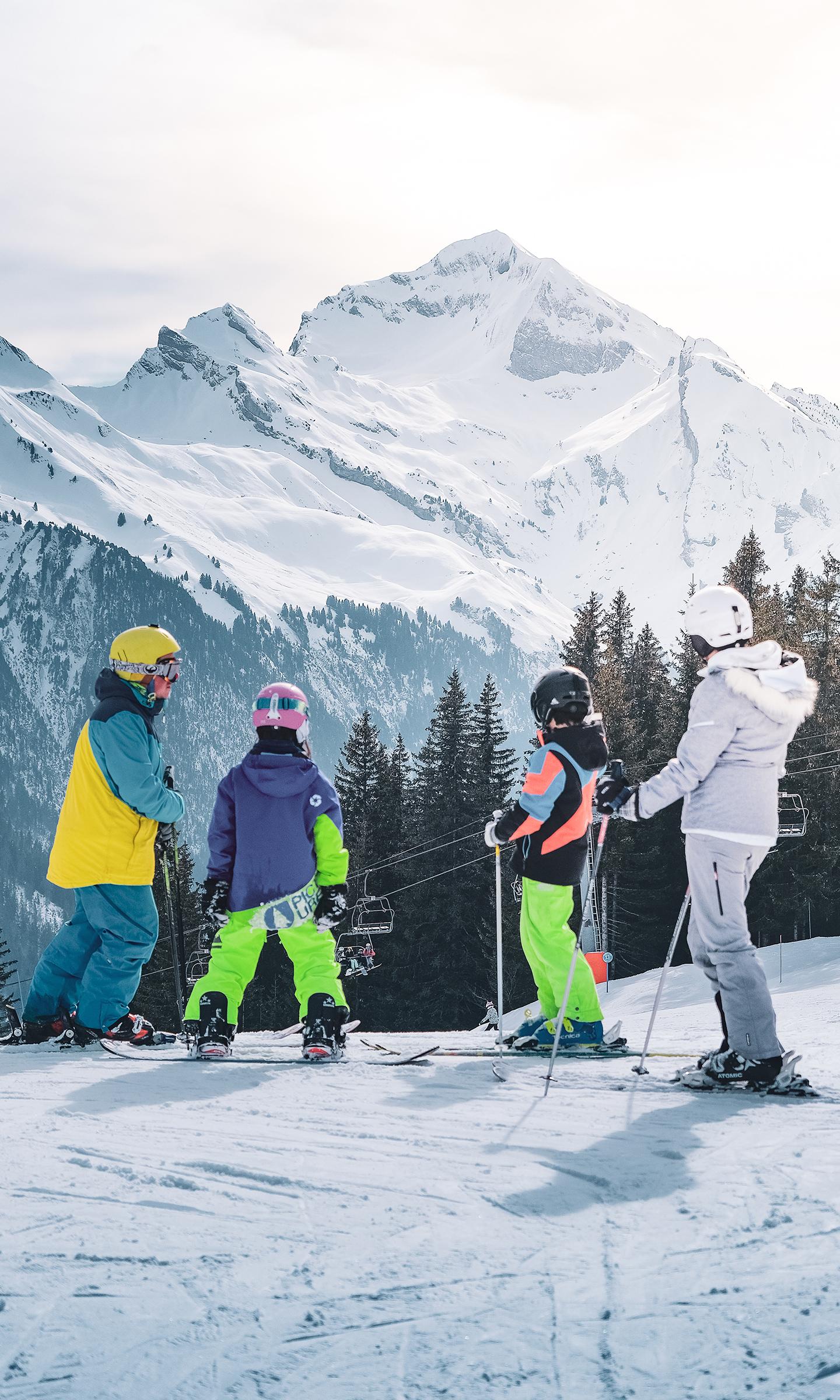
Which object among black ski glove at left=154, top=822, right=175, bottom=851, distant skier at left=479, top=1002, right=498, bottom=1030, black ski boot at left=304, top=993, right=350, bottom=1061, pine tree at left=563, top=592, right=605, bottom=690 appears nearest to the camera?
black ski boot at left=304, top=993, right=350, bottom=1061

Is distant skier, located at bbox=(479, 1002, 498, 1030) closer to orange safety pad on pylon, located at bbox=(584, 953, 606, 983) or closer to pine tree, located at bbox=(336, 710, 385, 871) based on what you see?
orange safety pad on pylon, located at bbox=(584, 953, 606, 983)

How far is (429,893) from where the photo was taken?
30.0 m

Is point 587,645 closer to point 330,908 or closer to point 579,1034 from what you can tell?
point 579,1034

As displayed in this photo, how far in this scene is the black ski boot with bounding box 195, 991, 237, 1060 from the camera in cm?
579

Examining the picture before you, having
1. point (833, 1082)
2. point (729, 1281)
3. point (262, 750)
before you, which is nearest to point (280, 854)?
point (262, 750)

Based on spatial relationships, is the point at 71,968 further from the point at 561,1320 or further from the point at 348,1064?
the point at 561,1320

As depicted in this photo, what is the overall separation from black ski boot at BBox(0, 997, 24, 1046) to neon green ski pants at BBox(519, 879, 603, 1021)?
2.86 meters

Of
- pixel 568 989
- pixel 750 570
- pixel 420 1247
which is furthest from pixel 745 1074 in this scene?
pixel 750 570

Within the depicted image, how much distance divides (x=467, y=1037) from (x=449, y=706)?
2576 centimetres

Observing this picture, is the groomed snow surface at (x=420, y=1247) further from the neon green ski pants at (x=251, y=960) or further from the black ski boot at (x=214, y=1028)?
the neon green ski pants at (x=251, y=960)

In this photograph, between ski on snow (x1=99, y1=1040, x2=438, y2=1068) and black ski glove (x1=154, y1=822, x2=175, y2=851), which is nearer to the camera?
ski on snow (x1=99, y1=1040, x2=438, y2=1068)

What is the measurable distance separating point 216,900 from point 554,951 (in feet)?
5.71

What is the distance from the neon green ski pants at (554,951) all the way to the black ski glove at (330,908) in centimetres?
92

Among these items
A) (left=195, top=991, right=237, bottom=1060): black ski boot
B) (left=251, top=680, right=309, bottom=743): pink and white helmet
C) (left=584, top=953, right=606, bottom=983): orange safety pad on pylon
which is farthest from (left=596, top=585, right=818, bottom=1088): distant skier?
(left=584, top=953, right=606, bottom=983): orange safety pad on pylon
